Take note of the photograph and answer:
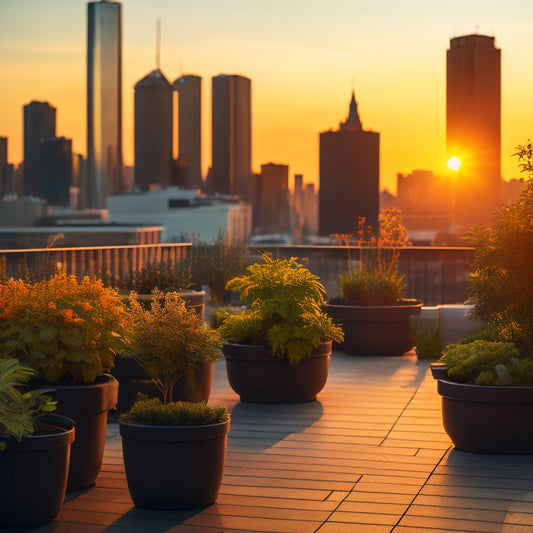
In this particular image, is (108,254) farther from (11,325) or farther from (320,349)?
(11,325)

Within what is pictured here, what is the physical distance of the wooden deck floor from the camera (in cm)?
429

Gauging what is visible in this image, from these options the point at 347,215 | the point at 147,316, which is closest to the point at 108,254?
the point at 147,316

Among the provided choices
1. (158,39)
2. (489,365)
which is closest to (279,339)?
(489,365)

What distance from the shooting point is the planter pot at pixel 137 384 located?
21.7 feet

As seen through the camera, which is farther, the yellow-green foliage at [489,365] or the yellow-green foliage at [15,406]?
the yellow-green foliage at [489,365]

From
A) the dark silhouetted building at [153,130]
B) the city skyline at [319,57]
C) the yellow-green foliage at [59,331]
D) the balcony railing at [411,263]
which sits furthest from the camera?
the dark silhouetted building at [153,130]

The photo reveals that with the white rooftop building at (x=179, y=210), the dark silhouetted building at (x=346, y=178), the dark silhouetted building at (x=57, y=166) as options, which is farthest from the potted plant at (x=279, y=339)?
the dark silhouetted building at (x=57, y=166)

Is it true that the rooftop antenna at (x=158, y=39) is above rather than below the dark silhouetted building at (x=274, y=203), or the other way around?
above

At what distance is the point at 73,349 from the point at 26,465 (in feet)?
2.99

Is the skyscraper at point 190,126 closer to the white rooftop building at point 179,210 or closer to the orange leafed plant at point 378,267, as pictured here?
the white rooftop building at point 179,210

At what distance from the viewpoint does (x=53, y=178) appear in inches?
5620

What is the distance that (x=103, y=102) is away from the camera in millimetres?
169875

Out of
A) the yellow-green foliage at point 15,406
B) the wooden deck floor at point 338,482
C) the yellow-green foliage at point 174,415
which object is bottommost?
the wooden deck floor at point 338,482

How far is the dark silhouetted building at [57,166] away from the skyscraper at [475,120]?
2559 inches
